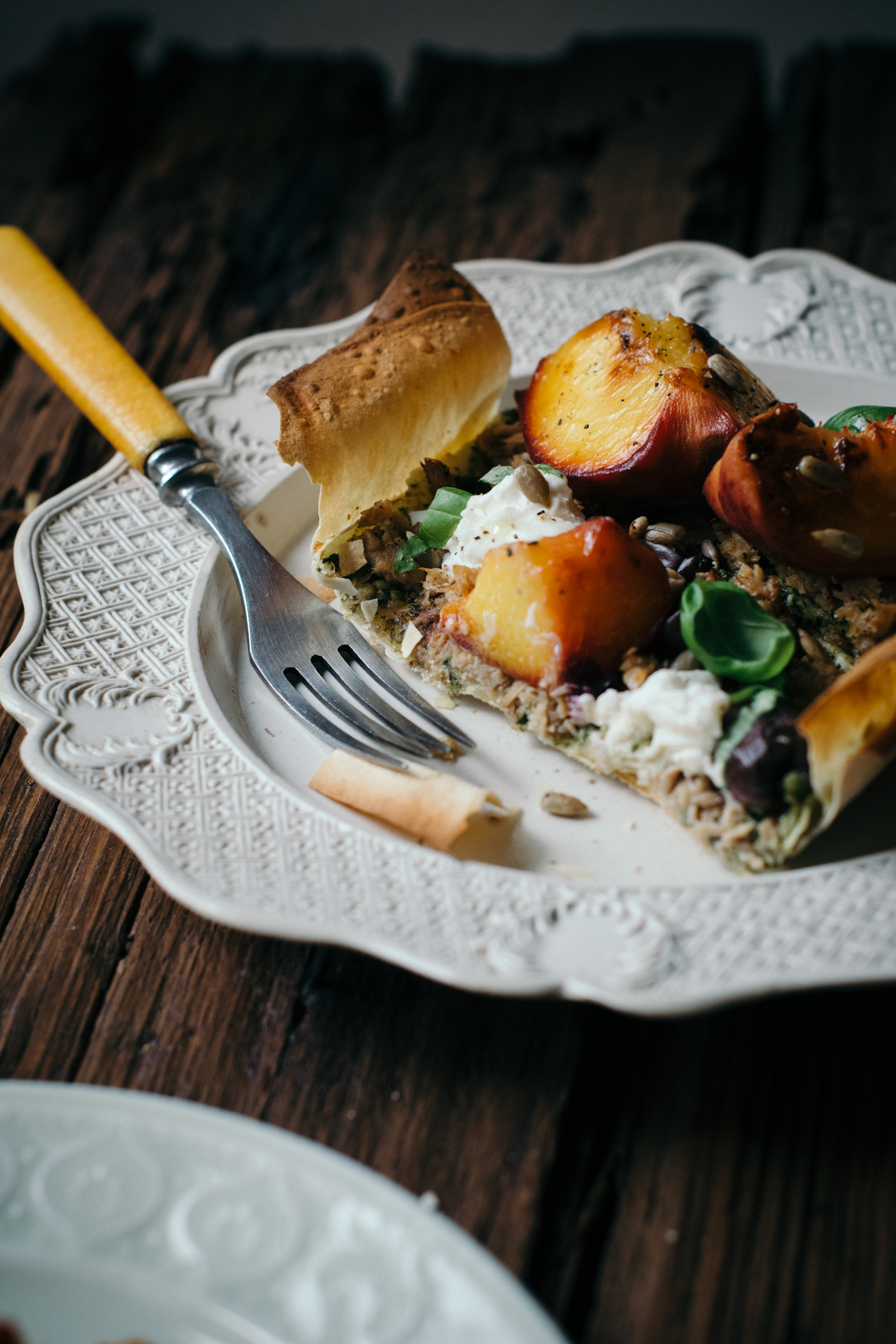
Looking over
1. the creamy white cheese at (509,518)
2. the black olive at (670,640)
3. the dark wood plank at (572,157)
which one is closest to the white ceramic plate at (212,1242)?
the black olive at (670,640)

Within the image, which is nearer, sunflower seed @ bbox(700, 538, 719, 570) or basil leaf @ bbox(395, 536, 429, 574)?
sunflower seed @ bbox(700, 538, 719, 570)

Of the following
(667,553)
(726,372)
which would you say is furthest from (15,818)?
(726,372)

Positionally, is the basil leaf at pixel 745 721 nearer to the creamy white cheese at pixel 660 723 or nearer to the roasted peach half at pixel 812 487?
the creamy white cheese at pixel 660 723

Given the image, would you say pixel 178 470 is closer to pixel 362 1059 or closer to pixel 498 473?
pixel 498 473

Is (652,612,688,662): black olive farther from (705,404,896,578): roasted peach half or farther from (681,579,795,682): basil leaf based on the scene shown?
(705,404,896,578): roasted peach half

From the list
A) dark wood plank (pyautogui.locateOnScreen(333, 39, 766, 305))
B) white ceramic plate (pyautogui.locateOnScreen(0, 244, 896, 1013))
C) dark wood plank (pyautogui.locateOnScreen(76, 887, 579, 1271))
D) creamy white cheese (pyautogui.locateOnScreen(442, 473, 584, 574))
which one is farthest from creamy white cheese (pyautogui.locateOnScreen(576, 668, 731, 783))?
dark wood plank (pyautogui.locateOnScreen(333, 39, 766, 305))
